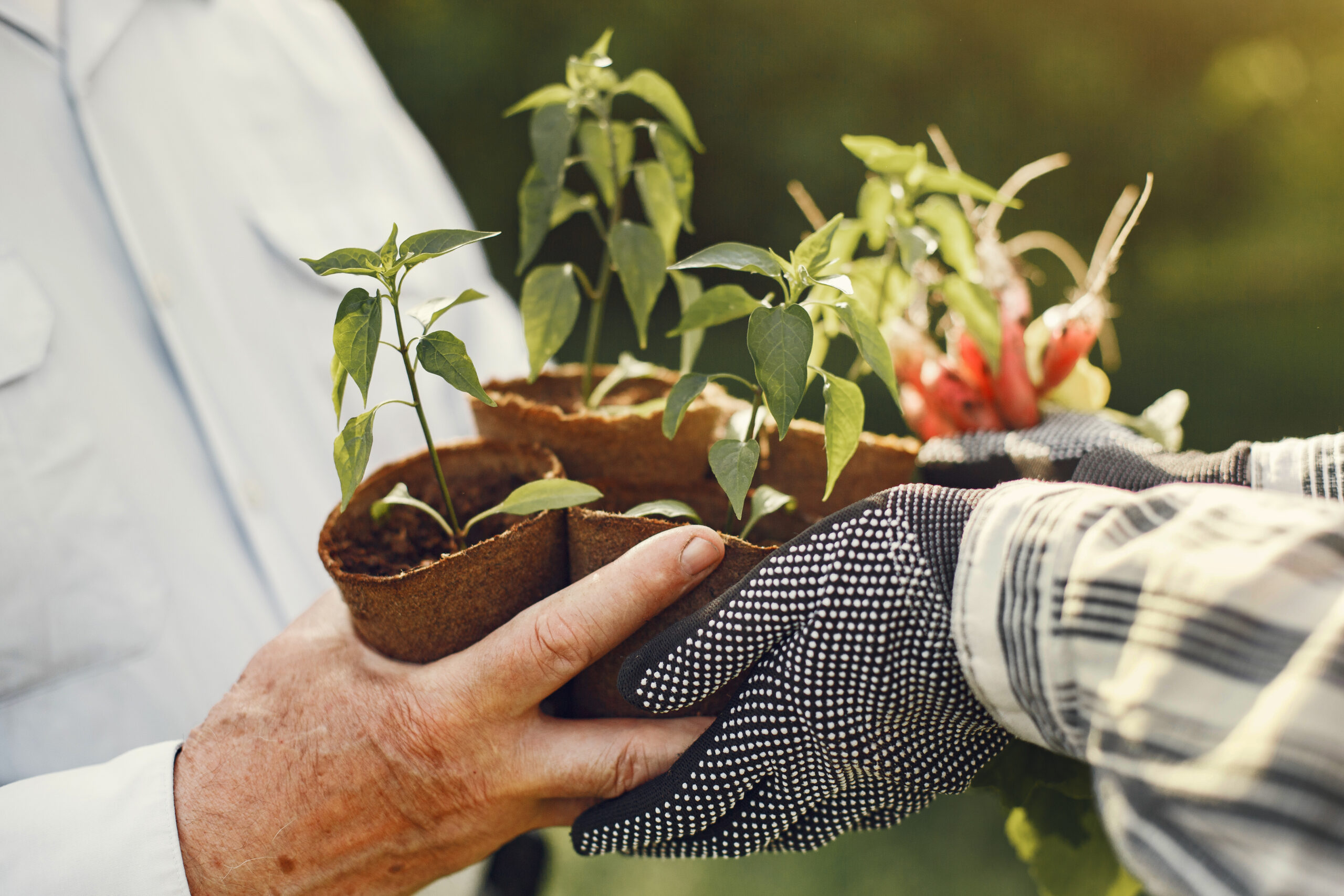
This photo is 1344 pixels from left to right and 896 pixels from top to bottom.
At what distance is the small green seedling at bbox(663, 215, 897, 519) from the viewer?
330 mm

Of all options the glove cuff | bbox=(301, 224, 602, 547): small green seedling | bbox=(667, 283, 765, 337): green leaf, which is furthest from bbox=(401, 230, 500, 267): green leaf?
the glove cuff

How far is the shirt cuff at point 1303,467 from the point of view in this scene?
34 cm

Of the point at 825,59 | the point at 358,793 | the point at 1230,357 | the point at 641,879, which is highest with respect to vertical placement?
the point at 825,59

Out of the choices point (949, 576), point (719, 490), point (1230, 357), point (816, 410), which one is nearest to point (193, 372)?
point (719, 490)

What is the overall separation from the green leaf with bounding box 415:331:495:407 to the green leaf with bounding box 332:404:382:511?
0.03 meters

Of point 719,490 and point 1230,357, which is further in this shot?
point 1230,357

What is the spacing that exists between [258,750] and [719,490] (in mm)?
299

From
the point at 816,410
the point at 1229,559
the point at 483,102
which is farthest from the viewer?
the point at 483,102

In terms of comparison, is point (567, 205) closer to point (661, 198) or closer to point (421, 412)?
point (661, 198)

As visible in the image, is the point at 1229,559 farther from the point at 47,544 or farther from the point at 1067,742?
the point at 47,544

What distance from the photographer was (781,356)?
0.33 m

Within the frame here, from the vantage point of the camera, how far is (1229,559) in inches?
9.7

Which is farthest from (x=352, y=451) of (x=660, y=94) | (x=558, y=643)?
(x=660, y=94)

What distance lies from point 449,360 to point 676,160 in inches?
7.1
